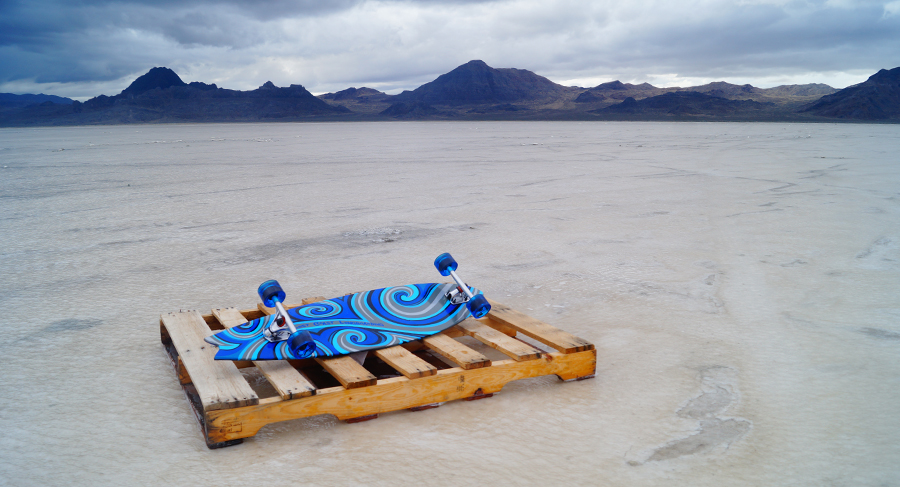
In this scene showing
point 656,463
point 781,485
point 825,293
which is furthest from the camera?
point 825,293

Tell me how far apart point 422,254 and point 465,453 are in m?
3.20

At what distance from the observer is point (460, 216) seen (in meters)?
7.36

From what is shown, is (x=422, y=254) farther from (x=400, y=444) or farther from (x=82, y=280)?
(x=400, y=444)

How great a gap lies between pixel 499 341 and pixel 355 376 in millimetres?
882

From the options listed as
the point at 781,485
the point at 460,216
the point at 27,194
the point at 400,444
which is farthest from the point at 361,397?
the point at 27,194

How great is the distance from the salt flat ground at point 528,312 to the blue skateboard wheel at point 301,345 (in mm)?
316

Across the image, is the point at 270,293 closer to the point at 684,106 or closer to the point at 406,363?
the point at 406,363

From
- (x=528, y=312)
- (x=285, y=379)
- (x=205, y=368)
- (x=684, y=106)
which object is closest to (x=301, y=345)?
(x=285, y=379)

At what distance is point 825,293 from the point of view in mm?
4309

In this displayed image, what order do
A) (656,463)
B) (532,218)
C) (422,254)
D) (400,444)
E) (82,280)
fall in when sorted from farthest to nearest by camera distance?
(532,218)
(422,254)
(82,280)
(400,444)
(656,463)

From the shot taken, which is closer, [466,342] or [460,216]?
[466,342]

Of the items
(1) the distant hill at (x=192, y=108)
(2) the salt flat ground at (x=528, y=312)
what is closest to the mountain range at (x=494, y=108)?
(1) the distant hill at (x=192, y=108)

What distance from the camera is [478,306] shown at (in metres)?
3.35

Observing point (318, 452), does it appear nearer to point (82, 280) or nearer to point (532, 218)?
point (82, 280)
